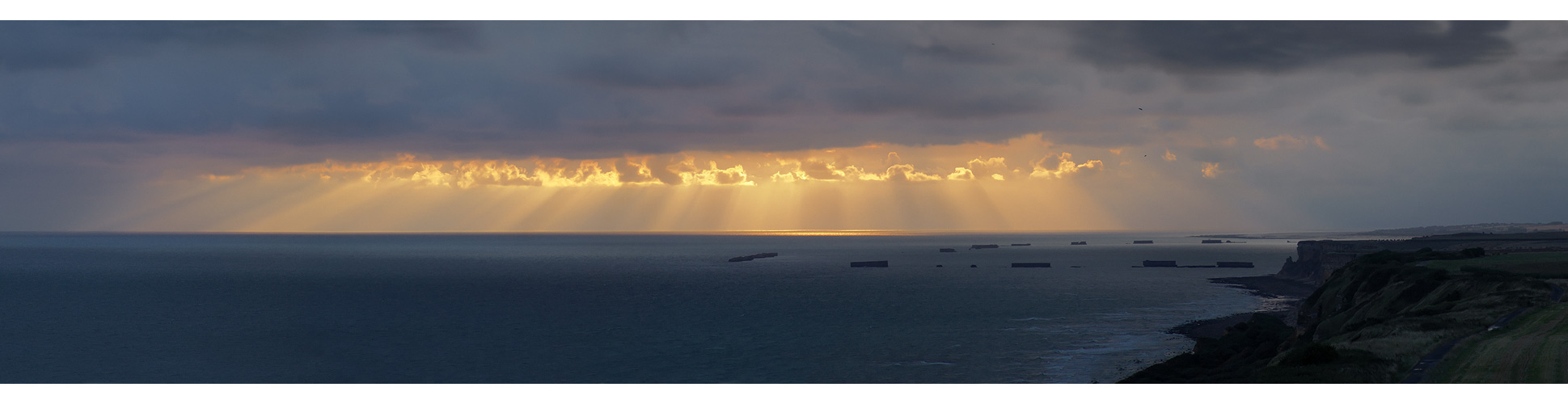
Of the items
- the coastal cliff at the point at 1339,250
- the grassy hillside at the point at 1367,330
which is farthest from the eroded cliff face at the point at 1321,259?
the grassy hillside at the point at 1367,330

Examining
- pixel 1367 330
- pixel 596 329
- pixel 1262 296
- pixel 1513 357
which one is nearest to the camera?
pixel 1513 357

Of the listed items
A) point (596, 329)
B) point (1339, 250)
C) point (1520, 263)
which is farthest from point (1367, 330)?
point (1339, 250)

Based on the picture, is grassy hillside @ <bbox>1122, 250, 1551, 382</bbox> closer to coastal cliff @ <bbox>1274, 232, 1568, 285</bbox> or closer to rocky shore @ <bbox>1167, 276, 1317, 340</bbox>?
rocky shore @ <bbox>1167, 276, 1317, 340</bbox>

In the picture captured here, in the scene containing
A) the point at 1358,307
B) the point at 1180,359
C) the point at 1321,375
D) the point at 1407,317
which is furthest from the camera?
the point at 1358,307

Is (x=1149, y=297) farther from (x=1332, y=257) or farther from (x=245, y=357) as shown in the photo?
(x=245, y=357)

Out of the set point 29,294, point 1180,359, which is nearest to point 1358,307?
point 1180,359

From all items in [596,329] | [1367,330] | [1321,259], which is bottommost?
[596,329]

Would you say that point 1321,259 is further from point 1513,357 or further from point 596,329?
point 1513,357

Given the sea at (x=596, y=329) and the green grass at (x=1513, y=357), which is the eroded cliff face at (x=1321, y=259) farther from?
the green grass at (x=1513, y=357)
